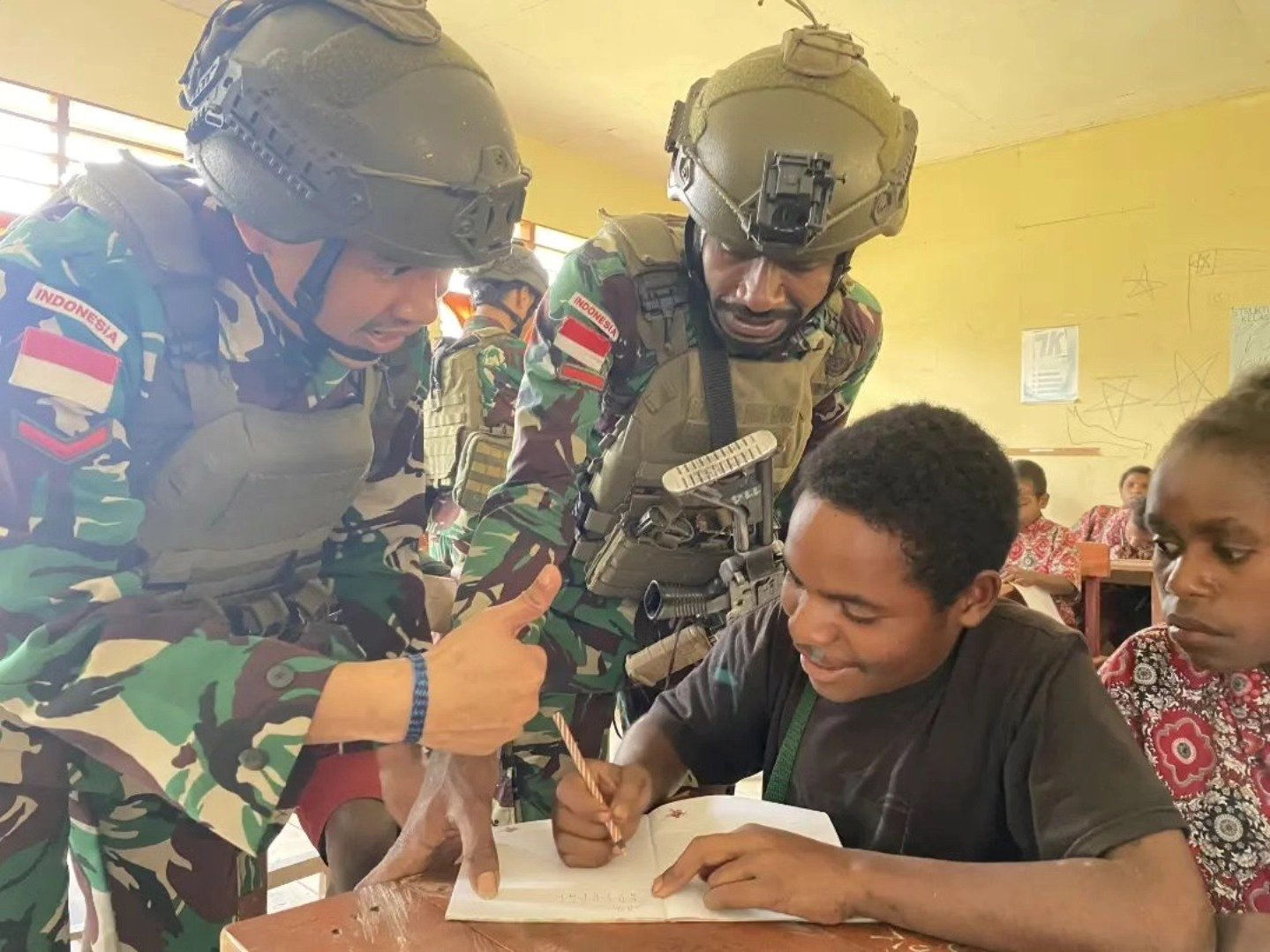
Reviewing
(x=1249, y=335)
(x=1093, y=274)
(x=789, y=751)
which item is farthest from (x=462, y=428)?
(x=1249, y=335)

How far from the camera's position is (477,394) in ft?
10.3

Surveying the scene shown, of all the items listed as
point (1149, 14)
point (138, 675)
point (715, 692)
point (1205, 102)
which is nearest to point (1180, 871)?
point (715, 692)

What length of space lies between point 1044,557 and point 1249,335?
2.01 m

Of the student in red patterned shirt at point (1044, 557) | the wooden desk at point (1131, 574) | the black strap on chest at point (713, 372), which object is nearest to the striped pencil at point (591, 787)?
the black strap on chest at point (713, 372)

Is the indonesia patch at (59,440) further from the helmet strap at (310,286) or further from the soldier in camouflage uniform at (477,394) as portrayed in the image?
the soldier in camouflage uniform at (477,394)

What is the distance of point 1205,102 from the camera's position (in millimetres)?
5141

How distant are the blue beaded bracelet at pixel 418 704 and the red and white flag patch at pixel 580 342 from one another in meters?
0.65

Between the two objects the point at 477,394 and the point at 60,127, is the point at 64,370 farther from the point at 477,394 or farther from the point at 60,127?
the point at 60,127

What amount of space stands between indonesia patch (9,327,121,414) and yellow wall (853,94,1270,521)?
5.42 m

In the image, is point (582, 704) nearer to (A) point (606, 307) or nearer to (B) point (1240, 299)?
(A) point (606, 307)

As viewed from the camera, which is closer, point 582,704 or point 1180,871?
point 1180,871

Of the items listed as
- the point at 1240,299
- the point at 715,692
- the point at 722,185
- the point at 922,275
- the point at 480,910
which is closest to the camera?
the point at 480,910

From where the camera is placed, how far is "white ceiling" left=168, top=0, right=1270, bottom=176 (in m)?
4.04

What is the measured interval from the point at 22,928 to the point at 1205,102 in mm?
5942
